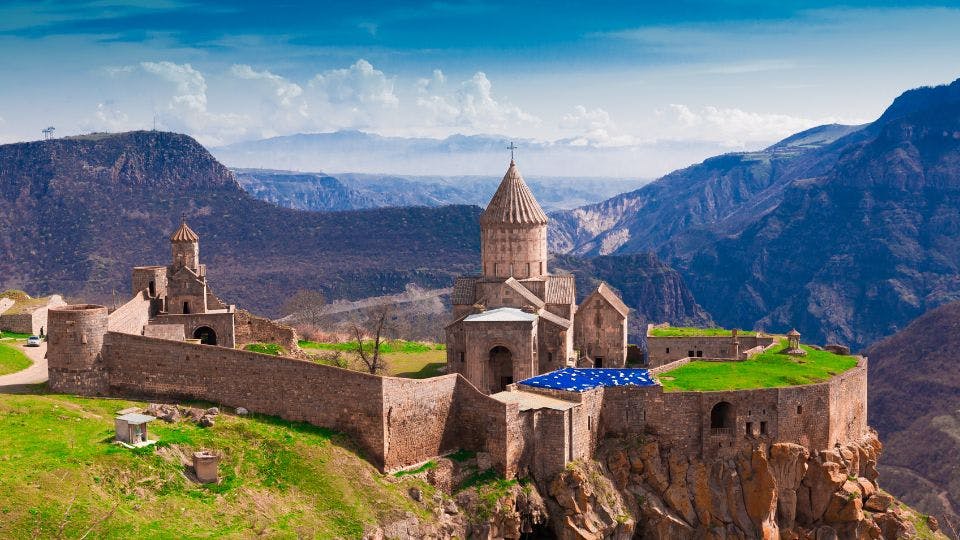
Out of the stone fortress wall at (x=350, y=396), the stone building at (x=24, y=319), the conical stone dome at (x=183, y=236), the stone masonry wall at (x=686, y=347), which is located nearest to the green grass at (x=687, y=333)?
the stone masonry wall at (x=686, y=347)

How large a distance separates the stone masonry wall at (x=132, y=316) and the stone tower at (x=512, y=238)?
16.2m

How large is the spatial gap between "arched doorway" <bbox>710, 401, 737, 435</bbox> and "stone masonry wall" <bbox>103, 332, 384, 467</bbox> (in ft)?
47.7

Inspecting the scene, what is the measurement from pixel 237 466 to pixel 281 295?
9029cm

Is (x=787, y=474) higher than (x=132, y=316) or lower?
lower

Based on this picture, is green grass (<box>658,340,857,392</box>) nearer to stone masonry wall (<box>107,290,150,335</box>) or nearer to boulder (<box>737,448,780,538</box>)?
boulder (<box>737,448,780,538</box>)

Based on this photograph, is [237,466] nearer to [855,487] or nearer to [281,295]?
[855,487]

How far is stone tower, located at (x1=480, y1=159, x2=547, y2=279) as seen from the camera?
174ft

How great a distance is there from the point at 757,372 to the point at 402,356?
19.1 meters

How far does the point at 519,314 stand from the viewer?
1907 inches

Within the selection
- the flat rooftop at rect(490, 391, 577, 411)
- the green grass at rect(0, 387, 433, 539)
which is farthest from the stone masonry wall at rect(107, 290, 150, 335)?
the flat rooftop at rect(490, 391, 577, 411)

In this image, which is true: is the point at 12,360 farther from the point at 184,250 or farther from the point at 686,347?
the point at 686,347

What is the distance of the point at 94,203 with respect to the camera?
14112 centimetres

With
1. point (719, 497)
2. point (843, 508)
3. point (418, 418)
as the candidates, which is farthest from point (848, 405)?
point (418, 418)

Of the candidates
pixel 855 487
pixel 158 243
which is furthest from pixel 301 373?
pixel 158 243
